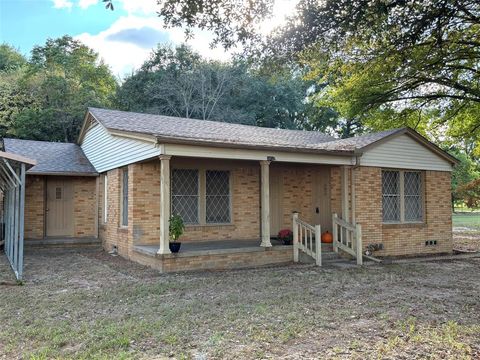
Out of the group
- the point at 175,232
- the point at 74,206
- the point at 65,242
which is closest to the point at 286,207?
the point at 175,232

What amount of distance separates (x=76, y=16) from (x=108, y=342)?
18.8 feet

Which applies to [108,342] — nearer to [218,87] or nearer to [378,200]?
[378,200]

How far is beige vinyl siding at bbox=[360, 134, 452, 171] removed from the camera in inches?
443

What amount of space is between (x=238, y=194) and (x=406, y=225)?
487cm

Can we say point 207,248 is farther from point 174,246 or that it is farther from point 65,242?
point 65,242

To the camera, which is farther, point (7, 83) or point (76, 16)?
point (7, 83)

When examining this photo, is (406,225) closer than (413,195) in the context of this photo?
Yes

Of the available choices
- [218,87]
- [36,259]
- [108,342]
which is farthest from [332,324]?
[218,87]

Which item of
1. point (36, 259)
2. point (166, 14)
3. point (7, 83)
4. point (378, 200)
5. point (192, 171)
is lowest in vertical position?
point (36, 259)

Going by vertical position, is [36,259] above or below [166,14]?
below

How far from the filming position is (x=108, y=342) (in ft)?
14.3

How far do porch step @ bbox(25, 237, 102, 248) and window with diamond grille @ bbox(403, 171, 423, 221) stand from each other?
9656mm

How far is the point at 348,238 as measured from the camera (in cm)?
1070

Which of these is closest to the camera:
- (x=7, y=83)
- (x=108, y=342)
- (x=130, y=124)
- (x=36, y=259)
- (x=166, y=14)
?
(x=108, y=342)
